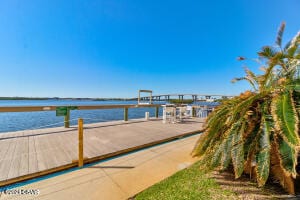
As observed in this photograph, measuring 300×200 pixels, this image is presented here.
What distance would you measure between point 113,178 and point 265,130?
250 cm

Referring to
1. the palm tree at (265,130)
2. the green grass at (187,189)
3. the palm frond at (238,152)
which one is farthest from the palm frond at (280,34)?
the green grass at (187,189)

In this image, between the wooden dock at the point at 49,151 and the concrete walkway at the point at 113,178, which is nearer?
the concrete walkway at the point at 113,178

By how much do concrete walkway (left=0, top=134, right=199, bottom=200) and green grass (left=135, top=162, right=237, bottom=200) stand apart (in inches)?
6.9

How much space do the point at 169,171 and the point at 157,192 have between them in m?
0.76

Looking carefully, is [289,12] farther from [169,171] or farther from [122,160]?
[122,160]

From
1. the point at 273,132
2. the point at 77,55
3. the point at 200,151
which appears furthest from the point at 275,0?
the point at 77,55

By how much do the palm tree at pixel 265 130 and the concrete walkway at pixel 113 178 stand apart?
810mm

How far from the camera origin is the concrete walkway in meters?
2.05

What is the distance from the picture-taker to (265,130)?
79.2 inches

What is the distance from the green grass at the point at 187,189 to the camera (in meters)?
A: 1.96

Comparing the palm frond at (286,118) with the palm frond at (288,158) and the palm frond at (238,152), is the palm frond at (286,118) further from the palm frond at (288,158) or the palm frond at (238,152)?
the palm frond at (238,152)

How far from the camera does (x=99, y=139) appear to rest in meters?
4.61

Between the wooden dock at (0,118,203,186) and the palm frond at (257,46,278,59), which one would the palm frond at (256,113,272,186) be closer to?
the palm frond at (257,46,278,59)

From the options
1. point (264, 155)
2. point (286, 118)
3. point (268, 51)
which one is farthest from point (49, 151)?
point (268, 51)
